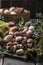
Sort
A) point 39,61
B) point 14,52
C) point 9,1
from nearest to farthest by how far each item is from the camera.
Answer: point 39,61
point 14,52
point 9,1

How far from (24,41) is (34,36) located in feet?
0.79

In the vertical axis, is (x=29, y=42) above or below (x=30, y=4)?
Answer: above

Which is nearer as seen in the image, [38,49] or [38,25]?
[38,49]

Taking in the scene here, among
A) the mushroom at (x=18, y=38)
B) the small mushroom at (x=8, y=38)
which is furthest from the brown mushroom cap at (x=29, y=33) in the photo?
the small mushroom at (x=8, y=38)

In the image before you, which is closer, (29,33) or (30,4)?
(29,33)

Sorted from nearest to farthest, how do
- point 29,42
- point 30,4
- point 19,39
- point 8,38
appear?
point 29,42 → point 19,39 → point 8,38 → point 30,4

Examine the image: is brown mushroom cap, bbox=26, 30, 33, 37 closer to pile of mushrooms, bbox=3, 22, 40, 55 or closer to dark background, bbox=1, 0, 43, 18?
pile of mushrooms, bbox=3, 22, 40, 55

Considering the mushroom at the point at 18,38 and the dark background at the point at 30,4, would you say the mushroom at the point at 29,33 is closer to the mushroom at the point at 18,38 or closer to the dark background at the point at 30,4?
the mushroom at the point at 18,38

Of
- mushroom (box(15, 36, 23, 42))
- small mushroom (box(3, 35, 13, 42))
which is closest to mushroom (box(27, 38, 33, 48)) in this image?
mushroom (box(15, 36, 23, 42))

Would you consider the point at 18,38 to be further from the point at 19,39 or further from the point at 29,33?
the point at 29,33

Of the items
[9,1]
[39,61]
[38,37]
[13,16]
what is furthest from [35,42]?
[9,1]

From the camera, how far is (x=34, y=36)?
5586 millimetres

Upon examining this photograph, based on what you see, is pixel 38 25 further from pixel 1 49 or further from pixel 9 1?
pixel 9 1

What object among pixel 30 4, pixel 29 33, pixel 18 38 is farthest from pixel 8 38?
pixel 30 4
